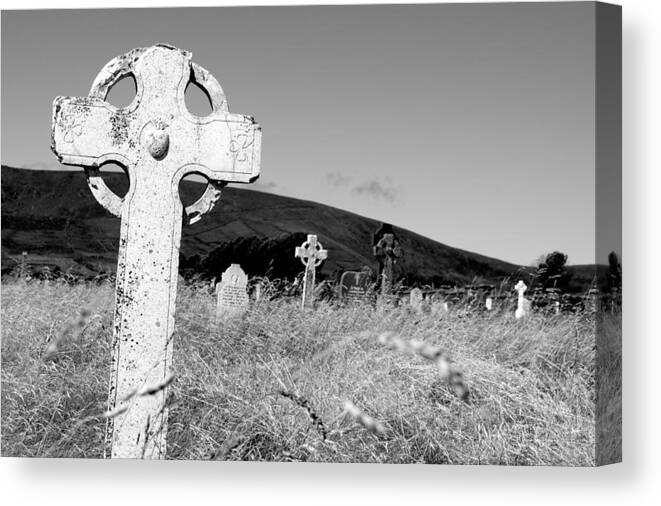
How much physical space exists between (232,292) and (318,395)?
3.00m

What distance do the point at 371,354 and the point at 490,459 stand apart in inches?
43.3

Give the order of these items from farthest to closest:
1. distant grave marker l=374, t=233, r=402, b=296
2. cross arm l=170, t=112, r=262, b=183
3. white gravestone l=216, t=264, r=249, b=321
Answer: distant grave marker l=374, t=233, r=402, b=296 < white gravestone l=216, t=264, r=249, b=321 < cross arm l=170, t=112, r=262, b=183

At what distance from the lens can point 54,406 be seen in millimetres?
4367

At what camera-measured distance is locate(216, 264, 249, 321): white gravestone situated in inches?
257

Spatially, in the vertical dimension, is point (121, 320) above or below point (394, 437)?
above

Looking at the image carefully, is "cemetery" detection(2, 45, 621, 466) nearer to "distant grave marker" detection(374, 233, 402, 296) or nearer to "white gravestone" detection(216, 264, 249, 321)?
"white gravestone" detection(216, 264, 249, 321)

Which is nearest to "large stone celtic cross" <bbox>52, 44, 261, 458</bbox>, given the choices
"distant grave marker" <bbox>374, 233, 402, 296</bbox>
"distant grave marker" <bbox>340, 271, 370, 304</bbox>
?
"distant grave marker" <bbox>340, 271, 370, 304</bbox>

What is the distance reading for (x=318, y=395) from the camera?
14.3 ft

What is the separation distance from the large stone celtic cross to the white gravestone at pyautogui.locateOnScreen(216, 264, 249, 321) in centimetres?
235

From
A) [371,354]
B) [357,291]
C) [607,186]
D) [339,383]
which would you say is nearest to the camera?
[607,186]

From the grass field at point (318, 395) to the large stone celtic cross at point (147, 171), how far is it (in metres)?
0.43

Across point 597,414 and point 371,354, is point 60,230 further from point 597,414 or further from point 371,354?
point 597,414

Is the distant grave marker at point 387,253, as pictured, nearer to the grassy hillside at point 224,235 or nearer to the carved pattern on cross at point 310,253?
the carved pattern on cross at point 310,253

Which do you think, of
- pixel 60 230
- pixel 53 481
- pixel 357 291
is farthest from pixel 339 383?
pixel 60 230
